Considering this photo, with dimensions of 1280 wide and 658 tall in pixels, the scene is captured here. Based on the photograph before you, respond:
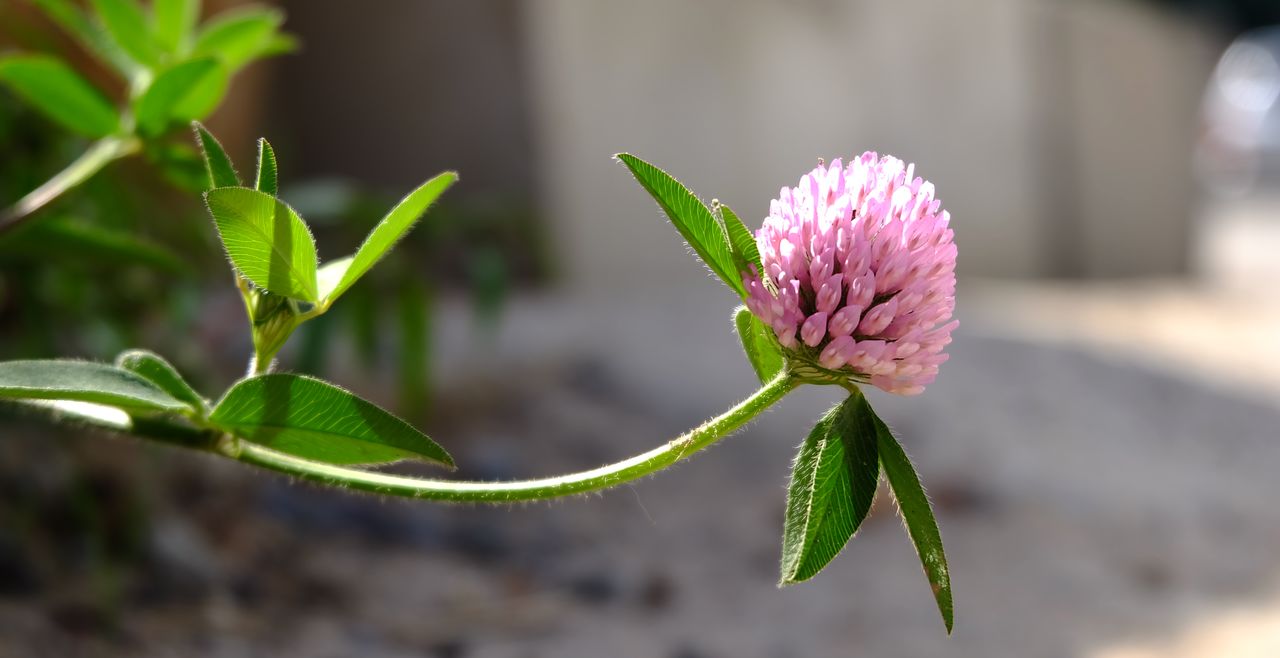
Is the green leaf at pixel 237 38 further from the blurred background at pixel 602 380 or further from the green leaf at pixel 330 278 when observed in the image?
the green leaf at pixel 330 278

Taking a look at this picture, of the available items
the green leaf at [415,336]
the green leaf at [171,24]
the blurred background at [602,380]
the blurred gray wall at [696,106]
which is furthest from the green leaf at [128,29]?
the blurred gray wall at [696,106]

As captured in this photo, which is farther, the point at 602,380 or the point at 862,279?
the point at 602,380

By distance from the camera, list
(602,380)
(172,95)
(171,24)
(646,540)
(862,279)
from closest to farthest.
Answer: (862,279) < (172,95) < (171,24) < (646,540) < (602,380)

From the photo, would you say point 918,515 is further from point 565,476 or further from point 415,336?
point 415,336

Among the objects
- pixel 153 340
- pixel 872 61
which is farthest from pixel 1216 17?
pixel 153 340

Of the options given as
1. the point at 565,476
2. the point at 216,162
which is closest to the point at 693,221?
the point at 565,476

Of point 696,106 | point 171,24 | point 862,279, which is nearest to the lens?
point 862,279

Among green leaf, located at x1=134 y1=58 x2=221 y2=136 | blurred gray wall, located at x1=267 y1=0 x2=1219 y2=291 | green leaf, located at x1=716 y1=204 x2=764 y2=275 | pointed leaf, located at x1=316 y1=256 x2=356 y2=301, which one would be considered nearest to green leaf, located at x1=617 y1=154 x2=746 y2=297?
green leaf, located at x1=716 y1=204 x2=764 y2=275
